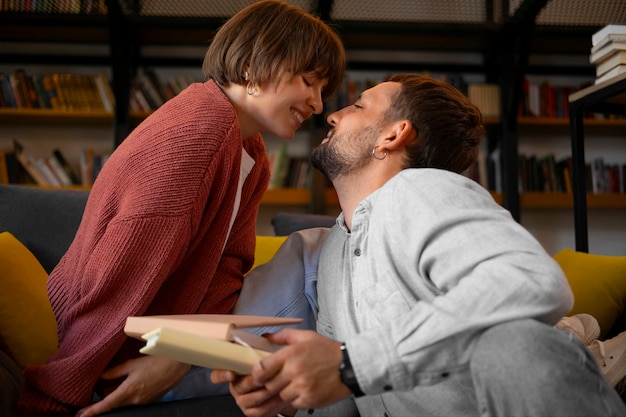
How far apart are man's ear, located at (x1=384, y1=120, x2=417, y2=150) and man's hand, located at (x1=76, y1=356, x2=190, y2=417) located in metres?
0.65

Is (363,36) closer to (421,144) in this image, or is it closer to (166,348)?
(421,144)

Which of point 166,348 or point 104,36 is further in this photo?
point 104,36

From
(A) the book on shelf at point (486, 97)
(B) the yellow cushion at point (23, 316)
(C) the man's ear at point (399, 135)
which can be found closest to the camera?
(C) the man's ear at point (399, 135)

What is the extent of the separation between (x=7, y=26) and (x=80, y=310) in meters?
3.06

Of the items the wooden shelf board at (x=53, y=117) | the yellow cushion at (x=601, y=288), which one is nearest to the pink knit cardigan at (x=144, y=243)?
the yellow cushion at (x=601, y=288)

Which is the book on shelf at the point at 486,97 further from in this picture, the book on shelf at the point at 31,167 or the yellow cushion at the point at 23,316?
the yellow cushion at the point at 23,316

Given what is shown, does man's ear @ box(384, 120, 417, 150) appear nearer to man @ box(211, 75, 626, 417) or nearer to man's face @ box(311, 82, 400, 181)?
man's face @ box(311, 82, 400, 181)

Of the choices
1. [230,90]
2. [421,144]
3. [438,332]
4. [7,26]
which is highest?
[7,26]

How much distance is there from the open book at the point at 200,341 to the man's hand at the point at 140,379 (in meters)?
0.35

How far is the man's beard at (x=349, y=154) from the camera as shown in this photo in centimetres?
145

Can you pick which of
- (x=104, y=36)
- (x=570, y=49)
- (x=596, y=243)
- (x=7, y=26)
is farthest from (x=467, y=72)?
(x=7, y=26)

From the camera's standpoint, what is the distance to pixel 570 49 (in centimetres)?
398

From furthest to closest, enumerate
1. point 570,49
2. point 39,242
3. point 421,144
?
point 570,49, point 39,242, point 421,144

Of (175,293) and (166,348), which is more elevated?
(166,348)
